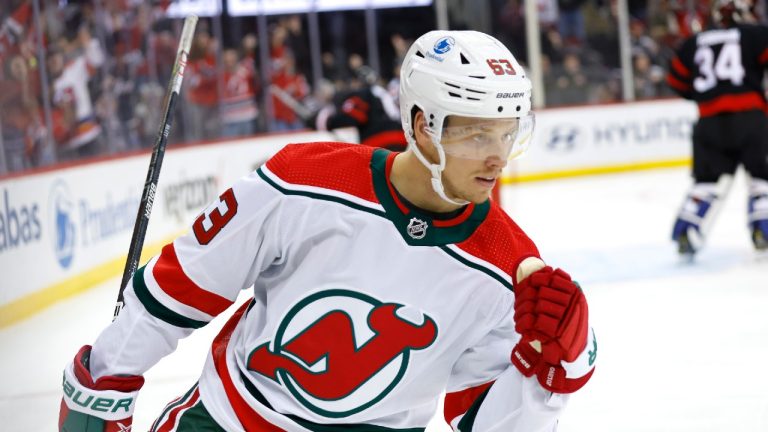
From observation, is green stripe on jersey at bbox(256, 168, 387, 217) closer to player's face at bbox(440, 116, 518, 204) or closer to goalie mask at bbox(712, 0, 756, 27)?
player's face at bbox(440, 116, 518, 204)

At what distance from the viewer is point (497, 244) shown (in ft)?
5.58

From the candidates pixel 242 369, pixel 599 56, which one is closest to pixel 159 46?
pixel 599 56

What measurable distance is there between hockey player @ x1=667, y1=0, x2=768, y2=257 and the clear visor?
13.6ft

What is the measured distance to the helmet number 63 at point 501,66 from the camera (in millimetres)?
1642

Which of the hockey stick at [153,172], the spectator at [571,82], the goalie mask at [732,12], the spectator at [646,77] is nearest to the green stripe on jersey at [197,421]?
the hockey stick at [153,172]

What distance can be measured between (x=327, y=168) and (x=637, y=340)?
98.5 inches

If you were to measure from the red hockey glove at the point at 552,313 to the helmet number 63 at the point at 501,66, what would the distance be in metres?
0.31

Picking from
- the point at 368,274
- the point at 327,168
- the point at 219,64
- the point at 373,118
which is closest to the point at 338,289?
the point at 368,274

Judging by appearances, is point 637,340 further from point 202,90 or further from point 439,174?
point 202,90

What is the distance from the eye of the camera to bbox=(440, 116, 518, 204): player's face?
163 cm

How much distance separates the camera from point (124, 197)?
20.2 feet

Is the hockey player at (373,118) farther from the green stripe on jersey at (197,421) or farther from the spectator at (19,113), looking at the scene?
the green stripe on jersey at (197,421)

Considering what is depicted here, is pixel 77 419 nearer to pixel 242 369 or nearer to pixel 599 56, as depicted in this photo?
pixel 242 369

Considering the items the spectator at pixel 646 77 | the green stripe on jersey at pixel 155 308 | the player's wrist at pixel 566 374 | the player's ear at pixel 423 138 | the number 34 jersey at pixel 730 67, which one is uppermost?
the player's ear at pixel 423 138
